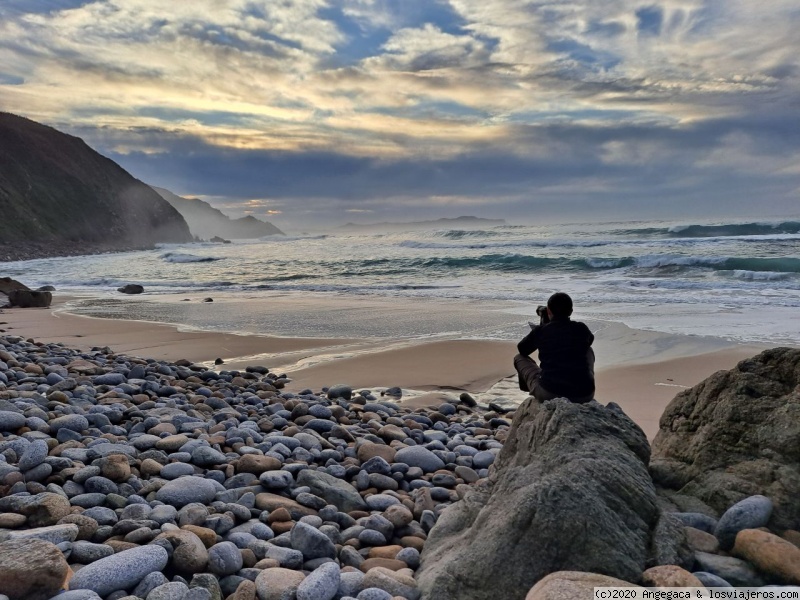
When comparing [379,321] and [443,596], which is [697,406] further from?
[379,321]

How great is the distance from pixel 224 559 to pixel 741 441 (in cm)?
267

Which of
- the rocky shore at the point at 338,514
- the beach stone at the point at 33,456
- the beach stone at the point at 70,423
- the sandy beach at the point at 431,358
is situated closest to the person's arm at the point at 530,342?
the rocky shore at the point at 338,514

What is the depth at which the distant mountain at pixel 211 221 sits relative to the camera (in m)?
155

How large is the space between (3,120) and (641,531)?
267 ft

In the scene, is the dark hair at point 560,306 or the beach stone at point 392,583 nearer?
the beach stone at point 392,583

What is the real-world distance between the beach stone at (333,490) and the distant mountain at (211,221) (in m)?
149

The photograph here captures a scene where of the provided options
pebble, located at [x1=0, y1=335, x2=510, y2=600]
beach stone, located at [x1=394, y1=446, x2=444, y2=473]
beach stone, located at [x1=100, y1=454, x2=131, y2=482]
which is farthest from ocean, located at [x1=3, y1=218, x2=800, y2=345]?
beach stone, located at [x1=100, y1=454, x2=131, y2=482]

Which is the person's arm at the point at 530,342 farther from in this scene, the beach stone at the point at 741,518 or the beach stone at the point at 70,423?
the beach stone at the point at 70,423

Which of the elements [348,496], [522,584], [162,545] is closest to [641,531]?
[522,584]

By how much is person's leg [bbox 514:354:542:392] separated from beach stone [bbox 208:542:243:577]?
2.34 metres

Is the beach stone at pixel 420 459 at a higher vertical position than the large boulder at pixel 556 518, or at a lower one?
lower

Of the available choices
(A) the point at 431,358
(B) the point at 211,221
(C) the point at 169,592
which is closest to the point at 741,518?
(C) the point at 169,592

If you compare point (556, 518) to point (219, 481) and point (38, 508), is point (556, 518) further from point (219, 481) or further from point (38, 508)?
point (38, 508)

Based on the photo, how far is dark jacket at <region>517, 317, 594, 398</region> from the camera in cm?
410
